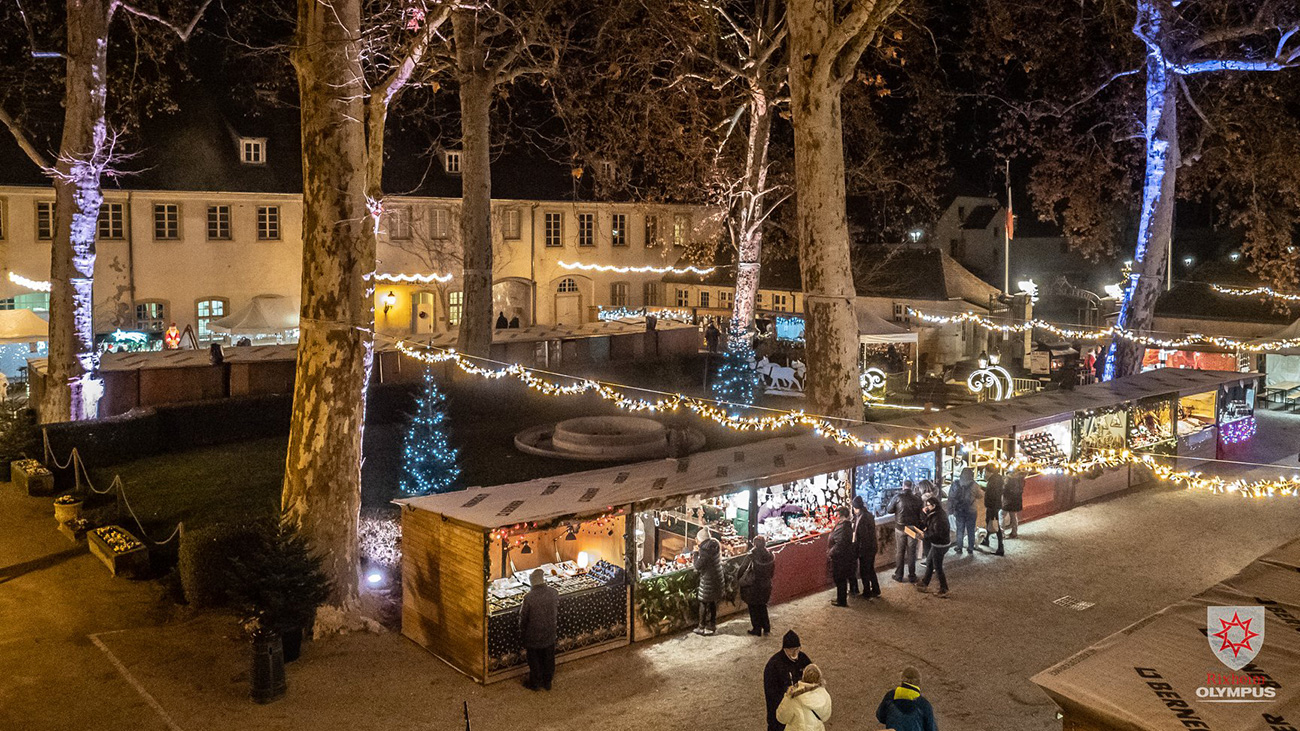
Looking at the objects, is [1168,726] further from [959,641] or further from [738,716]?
[959,641]

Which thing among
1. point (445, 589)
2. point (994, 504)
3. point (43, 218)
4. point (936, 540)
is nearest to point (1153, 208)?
point (994, 504)

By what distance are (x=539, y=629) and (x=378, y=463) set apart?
9.58m

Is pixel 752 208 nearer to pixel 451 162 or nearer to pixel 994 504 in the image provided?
pixel 451 162

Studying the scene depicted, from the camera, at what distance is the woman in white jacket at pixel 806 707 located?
7.62 metres

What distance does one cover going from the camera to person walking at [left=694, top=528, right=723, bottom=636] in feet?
38.9

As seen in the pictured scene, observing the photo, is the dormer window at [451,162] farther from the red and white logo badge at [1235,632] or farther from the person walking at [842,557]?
the red and white logo badge at [1235,632]

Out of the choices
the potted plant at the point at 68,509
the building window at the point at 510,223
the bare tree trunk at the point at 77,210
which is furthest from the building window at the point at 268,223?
the potted plant at the point at 68,509

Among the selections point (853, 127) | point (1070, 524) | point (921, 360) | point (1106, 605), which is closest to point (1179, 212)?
point (921, 360)

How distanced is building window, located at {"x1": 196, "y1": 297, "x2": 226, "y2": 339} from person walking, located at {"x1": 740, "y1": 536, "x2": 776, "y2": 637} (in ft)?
81.8

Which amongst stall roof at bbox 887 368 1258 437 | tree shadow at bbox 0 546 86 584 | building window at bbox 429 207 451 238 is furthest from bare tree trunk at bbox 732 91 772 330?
tree shadow at bbox 0 546 86 584

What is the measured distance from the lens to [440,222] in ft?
120

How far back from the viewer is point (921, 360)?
36500 millimetres

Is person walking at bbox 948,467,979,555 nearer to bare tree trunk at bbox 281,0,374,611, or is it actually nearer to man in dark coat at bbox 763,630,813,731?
man in dark coat at bbox 763,630,813,731

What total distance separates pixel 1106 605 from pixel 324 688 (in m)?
9.26
